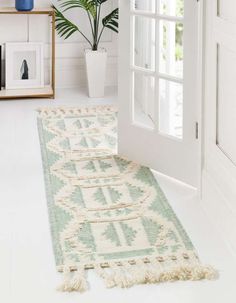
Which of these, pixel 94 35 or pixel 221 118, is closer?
pixel 221 118

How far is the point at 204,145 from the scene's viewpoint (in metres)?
3.11

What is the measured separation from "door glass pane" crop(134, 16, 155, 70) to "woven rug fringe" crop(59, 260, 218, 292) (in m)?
1.34

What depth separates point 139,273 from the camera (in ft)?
7.88

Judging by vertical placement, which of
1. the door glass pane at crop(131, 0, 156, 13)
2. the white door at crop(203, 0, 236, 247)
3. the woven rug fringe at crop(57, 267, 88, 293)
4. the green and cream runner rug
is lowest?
the woven rug fringe at crop(57, 267, 88, 293)

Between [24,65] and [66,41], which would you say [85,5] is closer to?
[66,41]

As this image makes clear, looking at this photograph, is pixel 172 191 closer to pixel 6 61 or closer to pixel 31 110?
pixel 31 110

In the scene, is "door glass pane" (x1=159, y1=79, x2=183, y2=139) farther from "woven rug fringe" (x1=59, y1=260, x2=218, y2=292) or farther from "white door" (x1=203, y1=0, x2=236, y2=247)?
"woven rug fringe" (x1=59, y1=260, x2=218, y2=292)

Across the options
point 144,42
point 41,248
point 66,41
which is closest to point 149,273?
point 41,248

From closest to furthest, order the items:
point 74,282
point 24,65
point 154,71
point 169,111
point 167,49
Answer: point 74,282 → point 154,71 → point 169,111 → point 167,49 → point 24,65

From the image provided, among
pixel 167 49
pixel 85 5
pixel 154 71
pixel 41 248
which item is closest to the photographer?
pixel 41 248

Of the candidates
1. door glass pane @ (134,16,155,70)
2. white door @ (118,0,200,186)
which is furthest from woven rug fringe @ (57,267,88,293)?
door glass pane @ (134,16,155,70)

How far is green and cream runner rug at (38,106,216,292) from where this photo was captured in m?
2.43

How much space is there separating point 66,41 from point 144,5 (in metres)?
2.26

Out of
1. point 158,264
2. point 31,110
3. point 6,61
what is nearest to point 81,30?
point 6,61
